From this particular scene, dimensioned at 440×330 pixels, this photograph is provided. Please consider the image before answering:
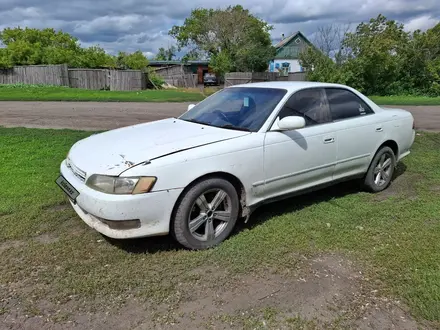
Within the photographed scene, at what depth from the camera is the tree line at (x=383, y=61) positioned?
2603 cm

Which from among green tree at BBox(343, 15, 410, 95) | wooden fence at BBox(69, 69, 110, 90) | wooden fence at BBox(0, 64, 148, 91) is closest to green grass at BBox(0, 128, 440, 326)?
green tree at BBox(343, 15, 410, 95)

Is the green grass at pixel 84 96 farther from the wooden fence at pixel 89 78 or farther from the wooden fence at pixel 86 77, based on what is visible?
the wooden fence at pixel 89 78

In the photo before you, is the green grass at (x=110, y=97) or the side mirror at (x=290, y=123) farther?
the green grass at (x=110, y=97)

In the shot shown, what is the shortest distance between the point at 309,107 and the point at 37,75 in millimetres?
30696

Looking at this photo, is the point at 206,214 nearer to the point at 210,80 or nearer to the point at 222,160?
the point at 222,160

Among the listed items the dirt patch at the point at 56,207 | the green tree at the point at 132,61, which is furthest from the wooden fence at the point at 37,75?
the dirt patch at the point at 56,207

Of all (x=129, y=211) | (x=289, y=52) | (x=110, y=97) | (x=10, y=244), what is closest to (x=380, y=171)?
(x=129, y=211)

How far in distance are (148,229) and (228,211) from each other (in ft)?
2.72

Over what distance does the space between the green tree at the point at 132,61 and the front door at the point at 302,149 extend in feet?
114

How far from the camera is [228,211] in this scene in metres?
3.87

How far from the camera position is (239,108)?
4.54m

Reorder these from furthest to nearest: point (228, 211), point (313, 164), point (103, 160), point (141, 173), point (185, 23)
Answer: point (185, 23)
point (313, 164)
point (228, 211)
point (103, 160)
point (141, 173)

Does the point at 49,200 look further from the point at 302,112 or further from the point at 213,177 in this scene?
the point at 302,112

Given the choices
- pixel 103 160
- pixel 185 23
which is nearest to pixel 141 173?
pixel 103 160
